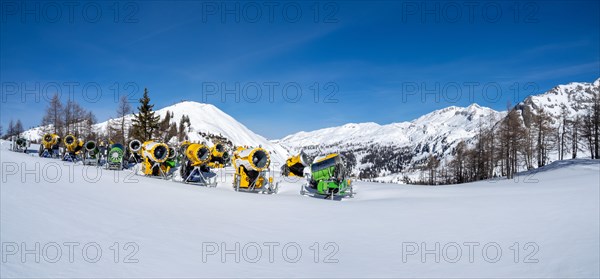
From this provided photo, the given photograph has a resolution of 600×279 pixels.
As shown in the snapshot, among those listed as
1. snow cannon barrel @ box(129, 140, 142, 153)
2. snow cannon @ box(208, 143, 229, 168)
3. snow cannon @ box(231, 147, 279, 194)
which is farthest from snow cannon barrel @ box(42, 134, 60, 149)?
snow cannon @ box(231, 147, 279, 194)

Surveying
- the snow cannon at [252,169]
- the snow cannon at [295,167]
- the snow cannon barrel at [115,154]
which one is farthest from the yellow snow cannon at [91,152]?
the snow cannon at [252,169]

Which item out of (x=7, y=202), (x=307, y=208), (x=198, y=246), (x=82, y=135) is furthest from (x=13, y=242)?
(x=82, y=135)

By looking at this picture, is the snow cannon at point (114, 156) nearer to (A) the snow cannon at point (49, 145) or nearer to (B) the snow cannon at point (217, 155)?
(B) the snow cannon at point (217, 155)

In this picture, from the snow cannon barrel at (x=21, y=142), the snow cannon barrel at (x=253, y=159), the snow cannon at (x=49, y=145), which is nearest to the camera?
the snow cannon barrel at (x=253, y=159)

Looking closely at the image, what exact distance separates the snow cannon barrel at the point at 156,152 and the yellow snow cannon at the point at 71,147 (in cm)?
1496

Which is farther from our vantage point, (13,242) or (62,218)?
(62,218)

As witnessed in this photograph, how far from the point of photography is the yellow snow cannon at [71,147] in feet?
104

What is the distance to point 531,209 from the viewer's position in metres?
10.3

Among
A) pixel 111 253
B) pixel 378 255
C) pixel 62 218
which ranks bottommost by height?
pixel 378 255

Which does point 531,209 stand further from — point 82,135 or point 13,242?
point 82,135

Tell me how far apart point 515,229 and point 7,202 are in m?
12.0

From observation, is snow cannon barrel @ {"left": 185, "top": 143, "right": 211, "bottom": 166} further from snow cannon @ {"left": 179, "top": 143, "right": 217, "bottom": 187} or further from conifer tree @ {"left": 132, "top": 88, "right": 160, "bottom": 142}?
conifer tree @ {"left": 132, "top": 88, "right": 160, "bottom": 142}

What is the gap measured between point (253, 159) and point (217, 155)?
9.24 meters

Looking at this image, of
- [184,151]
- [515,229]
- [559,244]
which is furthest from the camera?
[184,151]
